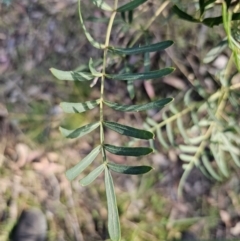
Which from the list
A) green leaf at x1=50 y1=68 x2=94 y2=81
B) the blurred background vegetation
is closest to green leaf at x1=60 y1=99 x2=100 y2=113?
green leaf at x1=50 y1=68 x2=94 y2=81

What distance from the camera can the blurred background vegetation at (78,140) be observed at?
1.52 meters

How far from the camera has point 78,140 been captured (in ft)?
5.24

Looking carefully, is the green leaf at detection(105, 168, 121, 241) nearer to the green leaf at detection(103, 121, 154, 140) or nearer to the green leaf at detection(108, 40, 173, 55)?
the green leaf at detection(103, 121, 154, 140)

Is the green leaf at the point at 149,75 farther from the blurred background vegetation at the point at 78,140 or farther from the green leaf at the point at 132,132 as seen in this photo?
the blurred background vegetation at the point at 78,140

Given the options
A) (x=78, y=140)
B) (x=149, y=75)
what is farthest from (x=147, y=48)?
(x=78, y=140)

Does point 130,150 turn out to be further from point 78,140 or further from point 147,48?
point 78,140

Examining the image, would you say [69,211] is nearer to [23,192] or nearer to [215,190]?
[23,192]

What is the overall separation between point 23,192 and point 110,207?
91 cm

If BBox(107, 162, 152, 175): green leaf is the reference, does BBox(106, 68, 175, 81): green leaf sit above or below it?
above

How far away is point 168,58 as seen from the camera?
4.98ft

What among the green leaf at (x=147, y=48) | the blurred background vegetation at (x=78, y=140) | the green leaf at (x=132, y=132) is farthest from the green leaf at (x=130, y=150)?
the blurred background vegetation at (x=78, y=140)

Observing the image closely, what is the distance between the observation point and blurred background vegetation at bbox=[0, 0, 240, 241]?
1521 mm

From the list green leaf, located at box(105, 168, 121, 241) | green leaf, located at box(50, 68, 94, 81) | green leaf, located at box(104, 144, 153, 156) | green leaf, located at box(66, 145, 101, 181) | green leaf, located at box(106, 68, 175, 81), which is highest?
green leaf, located at box(50, 68, 94, 81)

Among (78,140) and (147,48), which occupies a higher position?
(147,48)
